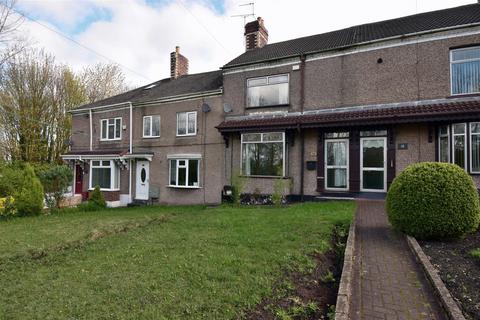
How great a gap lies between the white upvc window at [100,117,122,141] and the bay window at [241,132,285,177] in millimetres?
9599

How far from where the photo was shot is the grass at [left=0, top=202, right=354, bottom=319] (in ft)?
12.0

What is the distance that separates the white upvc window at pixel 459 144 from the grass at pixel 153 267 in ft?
18.9

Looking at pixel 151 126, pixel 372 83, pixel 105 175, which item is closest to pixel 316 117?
pixel 372 83

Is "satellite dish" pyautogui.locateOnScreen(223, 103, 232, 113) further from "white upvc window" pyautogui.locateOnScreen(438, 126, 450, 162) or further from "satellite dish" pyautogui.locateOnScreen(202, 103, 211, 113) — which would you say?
"white upvc window" pyautogui.locateOnScreen(438, 126, 450, 162)

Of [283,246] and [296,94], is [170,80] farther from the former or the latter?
[283,246]

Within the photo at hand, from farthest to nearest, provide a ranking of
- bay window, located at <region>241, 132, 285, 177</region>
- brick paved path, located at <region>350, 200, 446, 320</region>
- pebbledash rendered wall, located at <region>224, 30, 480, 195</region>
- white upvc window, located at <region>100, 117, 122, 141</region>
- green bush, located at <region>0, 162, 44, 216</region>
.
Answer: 1. white upvc window, located at <region>100, 117, 122, 141</region>
2. bay window, located at <region>241, 132, 285, 177</region>
3. green bush, located at <region>0, 162, 44, 216</region>
4. pebbledash rendered wall, located at <region>224, 30, 480, 195</region>
5. brick paved path, located at <region>350, 200, 446, 320</region>

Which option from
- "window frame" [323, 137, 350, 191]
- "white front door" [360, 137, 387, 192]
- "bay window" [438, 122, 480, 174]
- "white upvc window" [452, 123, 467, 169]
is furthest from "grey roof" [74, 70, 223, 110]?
"white upvc window" [452, 123, 467, 169]

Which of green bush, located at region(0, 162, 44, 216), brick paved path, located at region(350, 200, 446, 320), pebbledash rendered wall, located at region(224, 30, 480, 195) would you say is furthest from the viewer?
green bush, located at region(0, 162, 44, 216)

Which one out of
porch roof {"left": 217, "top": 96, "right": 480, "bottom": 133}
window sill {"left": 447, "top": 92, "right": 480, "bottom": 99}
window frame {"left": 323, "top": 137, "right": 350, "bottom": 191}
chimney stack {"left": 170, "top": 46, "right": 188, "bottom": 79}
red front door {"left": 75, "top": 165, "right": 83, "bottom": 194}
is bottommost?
red front door {"left": 75, "top": 165, "right": 83, "bottom": 194}

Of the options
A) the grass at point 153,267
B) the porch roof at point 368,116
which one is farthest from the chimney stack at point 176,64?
the grass at point 153,267

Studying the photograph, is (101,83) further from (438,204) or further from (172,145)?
(438,204)

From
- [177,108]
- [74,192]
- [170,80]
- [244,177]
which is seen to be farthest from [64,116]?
[244,177]

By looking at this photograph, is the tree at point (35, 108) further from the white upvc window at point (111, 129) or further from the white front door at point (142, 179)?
the white front door at point (142, 179)

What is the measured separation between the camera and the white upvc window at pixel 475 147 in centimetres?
1047
